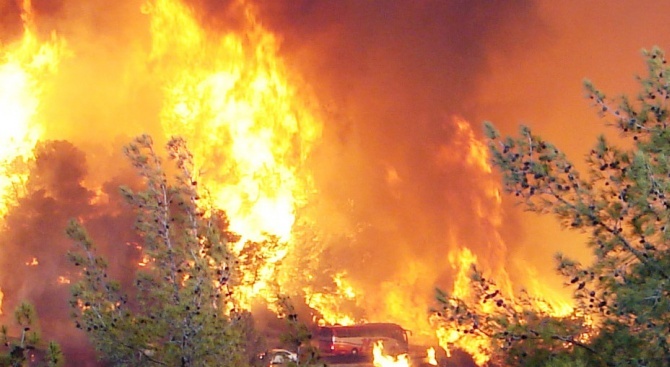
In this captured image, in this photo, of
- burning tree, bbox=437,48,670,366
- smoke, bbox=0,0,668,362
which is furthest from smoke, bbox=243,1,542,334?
burning tree, bbox=437,48,670,366

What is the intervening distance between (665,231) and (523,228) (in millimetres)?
23012

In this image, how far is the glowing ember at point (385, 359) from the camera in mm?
18984

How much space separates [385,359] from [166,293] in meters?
13.2

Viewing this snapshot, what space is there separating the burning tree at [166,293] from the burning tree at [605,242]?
2529mm

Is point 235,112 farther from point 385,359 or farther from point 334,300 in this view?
point 385,359

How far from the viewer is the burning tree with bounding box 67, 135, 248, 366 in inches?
282

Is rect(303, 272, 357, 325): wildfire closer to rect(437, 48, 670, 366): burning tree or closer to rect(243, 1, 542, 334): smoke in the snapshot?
rect(243, 1, 542, 334): smoke

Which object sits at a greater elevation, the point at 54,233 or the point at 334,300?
the point at 54,233

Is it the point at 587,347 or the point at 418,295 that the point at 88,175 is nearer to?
the point at 418,295

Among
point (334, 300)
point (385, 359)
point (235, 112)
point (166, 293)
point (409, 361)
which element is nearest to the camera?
point (166, 293)

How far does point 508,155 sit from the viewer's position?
6.77 metres

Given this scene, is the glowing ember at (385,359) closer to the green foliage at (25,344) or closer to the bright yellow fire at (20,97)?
the green foliage at (25,344)

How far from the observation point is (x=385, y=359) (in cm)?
1930

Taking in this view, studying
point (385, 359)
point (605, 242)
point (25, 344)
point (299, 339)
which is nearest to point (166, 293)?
point (25, 344)
